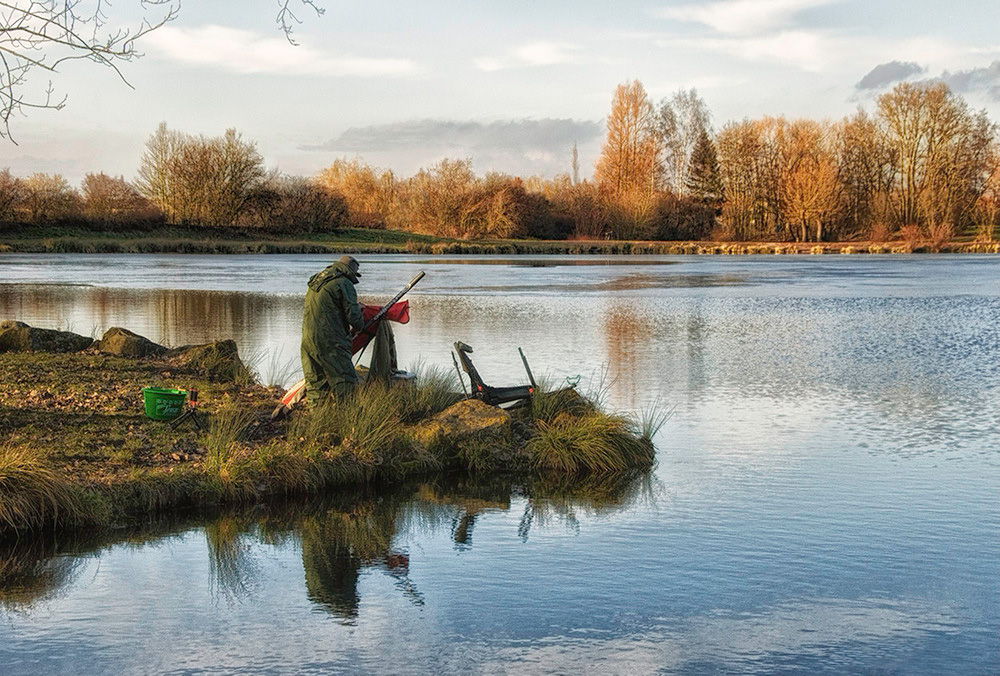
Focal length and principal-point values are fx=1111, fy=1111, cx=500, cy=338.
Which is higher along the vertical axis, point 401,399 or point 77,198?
point 77,198

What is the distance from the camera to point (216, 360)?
15.8 meters

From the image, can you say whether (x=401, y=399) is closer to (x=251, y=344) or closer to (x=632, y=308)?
(x=251, y=344)

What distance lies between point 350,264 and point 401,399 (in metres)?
1.71

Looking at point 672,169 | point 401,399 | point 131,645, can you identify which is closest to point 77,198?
point 672,169

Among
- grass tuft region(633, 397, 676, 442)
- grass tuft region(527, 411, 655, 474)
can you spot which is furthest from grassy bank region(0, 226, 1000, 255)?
grass tuft region(527, 411, 655, 474)

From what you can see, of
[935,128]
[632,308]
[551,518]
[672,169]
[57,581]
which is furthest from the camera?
[672,169]

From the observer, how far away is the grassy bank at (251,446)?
9.27 metres

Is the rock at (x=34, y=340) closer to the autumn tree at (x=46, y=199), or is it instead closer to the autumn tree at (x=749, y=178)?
the autumn tree at (x=46, y=199)

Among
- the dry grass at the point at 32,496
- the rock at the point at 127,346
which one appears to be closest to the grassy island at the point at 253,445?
the dry grass at the point at 32,496

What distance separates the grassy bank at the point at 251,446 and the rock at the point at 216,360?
1.84 metres

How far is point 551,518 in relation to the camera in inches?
380

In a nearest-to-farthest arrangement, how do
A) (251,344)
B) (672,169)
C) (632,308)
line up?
(251,344), (632,308), (672,169)

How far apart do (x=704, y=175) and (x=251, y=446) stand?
7935 centimetres

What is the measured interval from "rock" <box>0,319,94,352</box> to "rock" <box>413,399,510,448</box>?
7.79 meters
